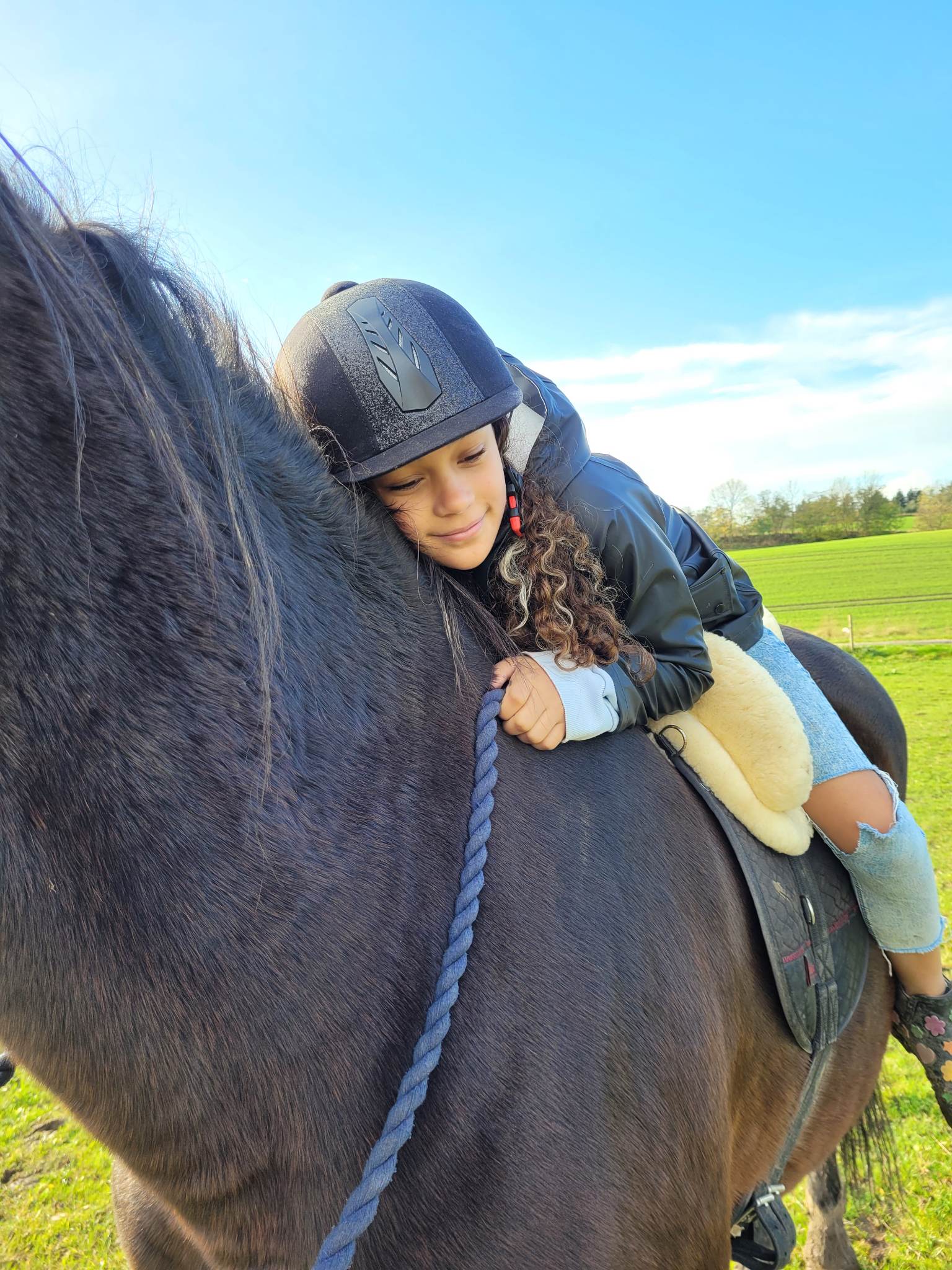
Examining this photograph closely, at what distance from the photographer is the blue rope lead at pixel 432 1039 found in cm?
93

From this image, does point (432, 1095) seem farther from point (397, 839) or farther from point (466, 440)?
point (466, 440)

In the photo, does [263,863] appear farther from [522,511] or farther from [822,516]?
[822,516]

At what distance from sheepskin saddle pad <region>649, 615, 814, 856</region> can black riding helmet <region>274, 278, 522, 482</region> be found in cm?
88

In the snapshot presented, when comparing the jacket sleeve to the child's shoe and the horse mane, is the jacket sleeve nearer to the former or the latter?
the horse mane

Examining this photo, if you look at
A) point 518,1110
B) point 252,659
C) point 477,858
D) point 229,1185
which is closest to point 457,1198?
point 518,1110

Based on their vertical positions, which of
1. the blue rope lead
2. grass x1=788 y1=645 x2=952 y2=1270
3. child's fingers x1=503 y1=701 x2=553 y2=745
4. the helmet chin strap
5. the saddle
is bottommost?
grass x1=788 y1=645 x2=952 y2=1270

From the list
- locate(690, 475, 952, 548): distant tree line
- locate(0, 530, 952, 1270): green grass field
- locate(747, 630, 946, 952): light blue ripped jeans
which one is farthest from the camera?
locate(690, 475, 952, 548): distant tree line

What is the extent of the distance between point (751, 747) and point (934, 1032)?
1393mm

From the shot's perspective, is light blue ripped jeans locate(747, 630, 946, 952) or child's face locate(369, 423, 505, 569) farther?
light blue ripped jeans locate(747, 630, 946, 952)

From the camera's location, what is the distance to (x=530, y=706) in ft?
4.50

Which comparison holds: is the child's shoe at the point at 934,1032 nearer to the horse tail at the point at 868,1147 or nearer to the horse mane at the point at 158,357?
the horse tail at the point at 868,1147

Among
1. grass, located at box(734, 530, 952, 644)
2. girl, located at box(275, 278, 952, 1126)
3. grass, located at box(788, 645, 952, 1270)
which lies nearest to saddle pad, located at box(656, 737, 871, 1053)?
girl, located at box(275, 278, 952, 1126)

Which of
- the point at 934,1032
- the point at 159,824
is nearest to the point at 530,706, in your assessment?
the point at 159,824

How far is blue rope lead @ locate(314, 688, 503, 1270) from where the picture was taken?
0.93m
